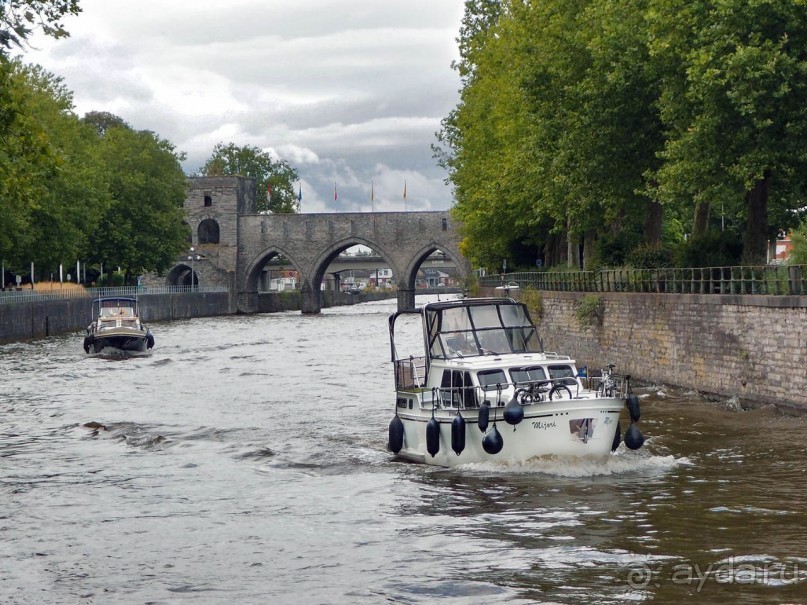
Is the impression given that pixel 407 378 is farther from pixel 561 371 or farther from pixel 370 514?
pixel 370 514

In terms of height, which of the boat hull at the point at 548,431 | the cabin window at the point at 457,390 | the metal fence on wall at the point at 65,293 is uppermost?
the metal fence on wall at the point at 65,293

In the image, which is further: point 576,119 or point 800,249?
point 800,249

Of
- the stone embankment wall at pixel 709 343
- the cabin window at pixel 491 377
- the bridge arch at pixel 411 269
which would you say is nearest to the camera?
the cabin window at pixel 491 377

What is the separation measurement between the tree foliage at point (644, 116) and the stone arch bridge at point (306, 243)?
48339 mm

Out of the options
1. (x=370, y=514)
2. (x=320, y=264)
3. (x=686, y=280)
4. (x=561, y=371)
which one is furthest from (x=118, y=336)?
(x=320, y=264)

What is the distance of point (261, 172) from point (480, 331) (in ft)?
386

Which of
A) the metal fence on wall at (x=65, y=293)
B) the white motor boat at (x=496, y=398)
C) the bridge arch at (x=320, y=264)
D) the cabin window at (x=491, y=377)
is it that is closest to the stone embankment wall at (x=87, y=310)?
the metal fence on wall at (x=65, y=293)

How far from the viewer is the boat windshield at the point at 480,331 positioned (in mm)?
19688

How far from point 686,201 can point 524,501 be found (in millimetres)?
19684

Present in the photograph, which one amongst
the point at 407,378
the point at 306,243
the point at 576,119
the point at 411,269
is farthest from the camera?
the point at 306,243

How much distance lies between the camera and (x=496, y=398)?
57.9 feet

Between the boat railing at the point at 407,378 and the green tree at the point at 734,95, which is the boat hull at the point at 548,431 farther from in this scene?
the green tree at the point at 734,95

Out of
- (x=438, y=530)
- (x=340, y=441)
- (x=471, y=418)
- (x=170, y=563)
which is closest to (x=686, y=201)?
(x=340, y=441)

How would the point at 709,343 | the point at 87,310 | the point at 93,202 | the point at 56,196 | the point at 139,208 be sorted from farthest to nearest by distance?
the point at 139,208
the point at 87,310
the point at 93,202
the point at 56,196
the point at 709,343
